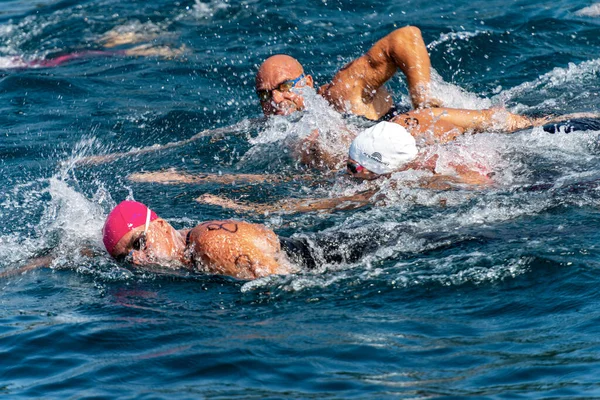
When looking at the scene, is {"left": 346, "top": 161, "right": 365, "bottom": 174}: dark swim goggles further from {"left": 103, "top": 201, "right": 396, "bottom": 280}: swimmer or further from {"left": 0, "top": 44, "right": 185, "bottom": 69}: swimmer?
{"left": 0, "top": 44, "right": 185, "bottom": 69}: swimmer

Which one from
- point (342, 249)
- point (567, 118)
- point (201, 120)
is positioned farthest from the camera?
point (201, 120)

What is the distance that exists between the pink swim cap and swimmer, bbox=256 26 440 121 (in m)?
3.41

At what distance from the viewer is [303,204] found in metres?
8.41

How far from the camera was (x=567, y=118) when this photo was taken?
30.3 ft

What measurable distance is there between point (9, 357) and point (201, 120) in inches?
253

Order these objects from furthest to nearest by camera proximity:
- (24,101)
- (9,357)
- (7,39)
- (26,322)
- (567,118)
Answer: (7,39) < (24,101) < (567,118) < (26,322) < (9,357)

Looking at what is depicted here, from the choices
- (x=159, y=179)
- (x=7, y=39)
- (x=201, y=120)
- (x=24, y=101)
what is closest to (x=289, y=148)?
(x=159, y=179)

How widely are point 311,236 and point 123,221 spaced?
1554 mm

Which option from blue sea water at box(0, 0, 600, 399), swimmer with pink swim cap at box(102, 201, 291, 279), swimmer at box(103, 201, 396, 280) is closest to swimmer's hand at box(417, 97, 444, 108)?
blue sea water at box(0, 0, 600, 399)

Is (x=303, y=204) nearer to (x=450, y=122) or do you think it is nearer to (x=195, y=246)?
(x=450, y=122)

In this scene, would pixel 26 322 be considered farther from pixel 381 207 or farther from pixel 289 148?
pixel 289 148

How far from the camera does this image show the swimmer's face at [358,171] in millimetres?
8180

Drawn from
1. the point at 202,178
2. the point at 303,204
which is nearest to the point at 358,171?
the point at 303,204

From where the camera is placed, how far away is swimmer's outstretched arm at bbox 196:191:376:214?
8148 millimetres
